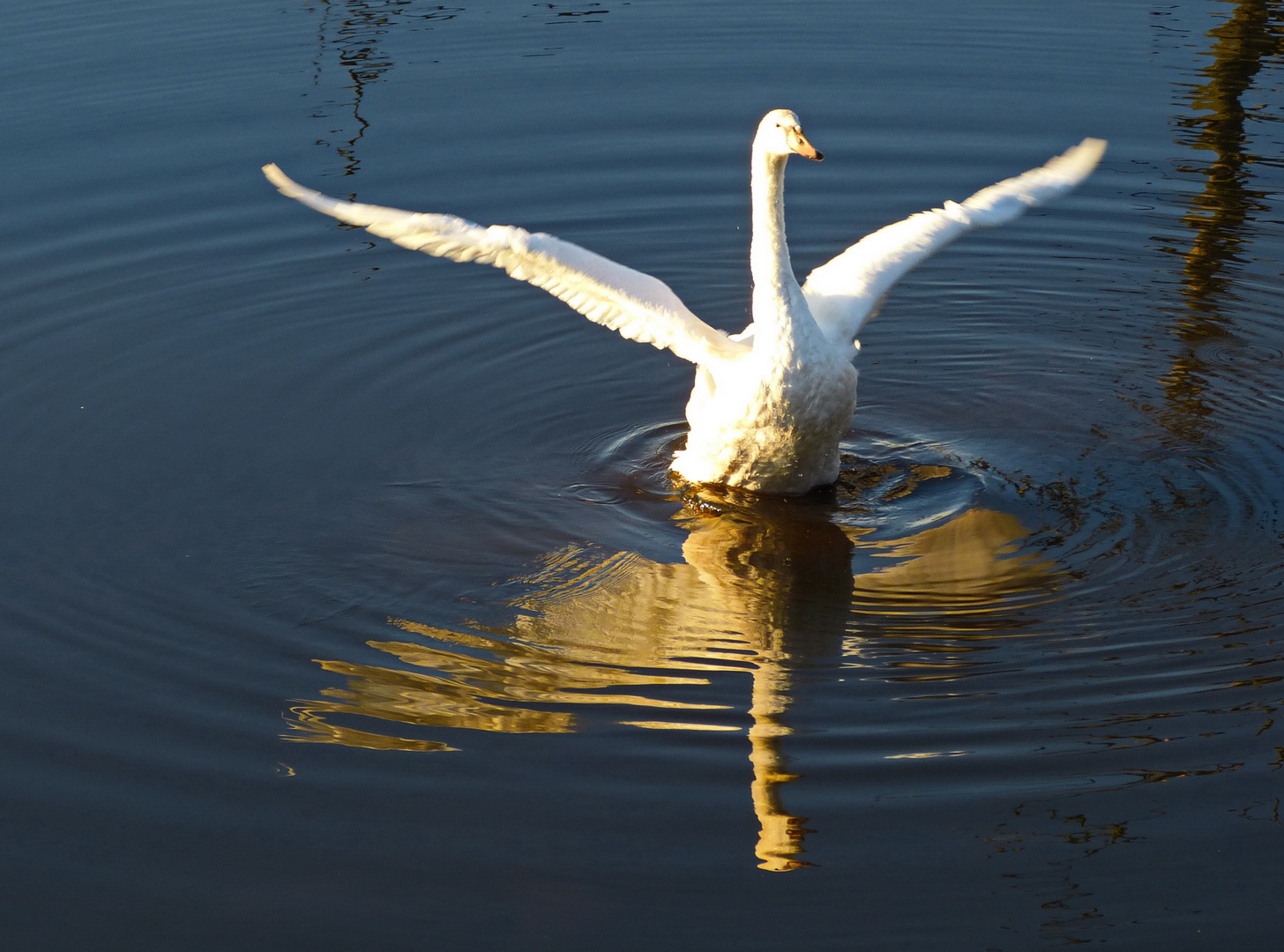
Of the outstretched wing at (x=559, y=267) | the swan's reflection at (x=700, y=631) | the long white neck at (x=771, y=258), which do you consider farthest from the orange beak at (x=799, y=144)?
the swan's reflection at (x=700, y=631)

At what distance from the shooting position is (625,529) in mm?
8852

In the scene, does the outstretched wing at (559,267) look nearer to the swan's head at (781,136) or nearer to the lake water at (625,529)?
the swan's head at (781,136)

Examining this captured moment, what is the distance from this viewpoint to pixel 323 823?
620 cm

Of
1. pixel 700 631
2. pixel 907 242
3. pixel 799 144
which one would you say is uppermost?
pixel 799 144

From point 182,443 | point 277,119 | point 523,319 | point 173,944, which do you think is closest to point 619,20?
point 277,119

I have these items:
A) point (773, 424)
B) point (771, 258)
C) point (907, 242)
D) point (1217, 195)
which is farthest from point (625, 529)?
point (1217, 195)

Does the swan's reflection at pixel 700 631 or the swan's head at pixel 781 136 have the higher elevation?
the swan's head at pixel 781 136

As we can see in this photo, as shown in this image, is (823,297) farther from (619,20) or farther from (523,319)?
(619,20)

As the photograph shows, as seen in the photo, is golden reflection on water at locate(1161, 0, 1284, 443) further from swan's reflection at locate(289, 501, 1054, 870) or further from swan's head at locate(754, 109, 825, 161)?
swan's head at locate(754, 109, 825, 161)

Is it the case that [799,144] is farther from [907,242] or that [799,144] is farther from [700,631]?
[700,631]

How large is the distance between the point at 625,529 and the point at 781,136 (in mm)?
2400

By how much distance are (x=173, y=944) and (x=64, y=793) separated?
1188 mm

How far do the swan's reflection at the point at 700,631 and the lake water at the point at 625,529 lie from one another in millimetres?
30

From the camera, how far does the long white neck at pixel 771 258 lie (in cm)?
836
